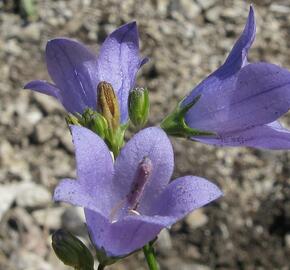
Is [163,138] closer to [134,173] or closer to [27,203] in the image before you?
[134,173]

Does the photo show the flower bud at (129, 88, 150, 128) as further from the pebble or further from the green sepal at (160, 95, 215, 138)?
the pebble

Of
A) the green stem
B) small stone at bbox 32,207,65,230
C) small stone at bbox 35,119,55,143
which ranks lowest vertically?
small stone at bbox 32,207,65,230

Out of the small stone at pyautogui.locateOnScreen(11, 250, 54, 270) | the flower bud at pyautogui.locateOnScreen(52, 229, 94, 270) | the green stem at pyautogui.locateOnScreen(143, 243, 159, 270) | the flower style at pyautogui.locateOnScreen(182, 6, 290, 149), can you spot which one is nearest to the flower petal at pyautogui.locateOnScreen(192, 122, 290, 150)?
the flower style at pyautogui.locateOnScreen(182, 6, 290, 149)

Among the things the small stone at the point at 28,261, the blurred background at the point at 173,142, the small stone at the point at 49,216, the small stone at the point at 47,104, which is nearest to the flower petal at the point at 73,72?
the blurred background at the point at 173,142

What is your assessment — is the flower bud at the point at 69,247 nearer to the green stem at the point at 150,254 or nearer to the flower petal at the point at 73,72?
the green stem at the point at 150,254

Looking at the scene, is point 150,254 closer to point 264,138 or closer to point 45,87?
point 264,138

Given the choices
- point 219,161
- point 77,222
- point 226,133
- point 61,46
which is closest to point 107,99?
point 61,46
